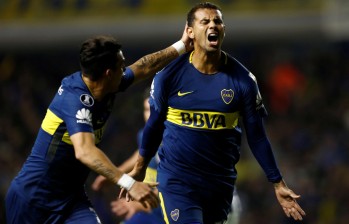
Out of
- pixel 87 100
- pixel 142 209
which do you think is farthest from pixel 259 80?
pixel 87 100

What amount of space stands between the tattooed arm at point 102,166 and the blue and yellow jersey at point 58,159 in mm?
352

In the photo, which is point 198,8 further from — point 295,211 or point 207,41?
point 295,211

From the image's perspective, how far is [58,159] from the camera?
295 inches

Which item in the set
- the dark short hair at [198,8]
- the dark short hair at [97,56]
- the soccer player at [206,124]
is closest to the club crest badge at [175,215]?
the soccer player at [206,124]

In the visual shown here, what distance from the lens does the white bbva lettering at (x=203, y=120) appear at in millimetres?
7969

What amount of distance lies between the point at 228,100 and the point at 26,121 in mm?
9506

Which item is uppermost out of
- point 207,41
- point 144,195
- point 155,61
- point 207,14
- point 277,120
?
point 207,14

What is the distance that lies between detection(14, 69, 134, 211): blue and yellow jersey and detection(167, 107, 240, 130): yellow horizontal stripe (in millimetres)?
763

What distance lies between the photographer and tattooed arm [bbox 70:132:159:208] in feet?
22.5

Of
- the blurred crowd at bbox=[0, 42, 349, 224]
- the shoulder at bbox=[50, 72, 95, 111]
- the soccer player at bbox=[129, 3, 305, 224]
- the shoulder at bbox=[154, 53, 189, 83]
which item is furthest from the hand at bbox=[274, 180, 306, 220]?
the blurred crowd at bbox=[0, 42, 349, 224]

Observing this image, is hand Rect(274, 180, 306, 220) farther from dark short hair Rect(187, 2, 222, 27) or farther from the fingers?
dark short hair Rect(187, 2, 222, 27)

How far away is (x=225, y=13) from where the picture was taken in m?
16.7

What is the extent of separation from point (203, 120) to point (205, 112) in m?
0.07

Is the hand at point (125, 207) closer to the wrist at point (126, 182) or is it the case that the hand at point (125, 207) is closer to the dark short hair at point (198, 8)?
the dark short hair at point (198, 8)
